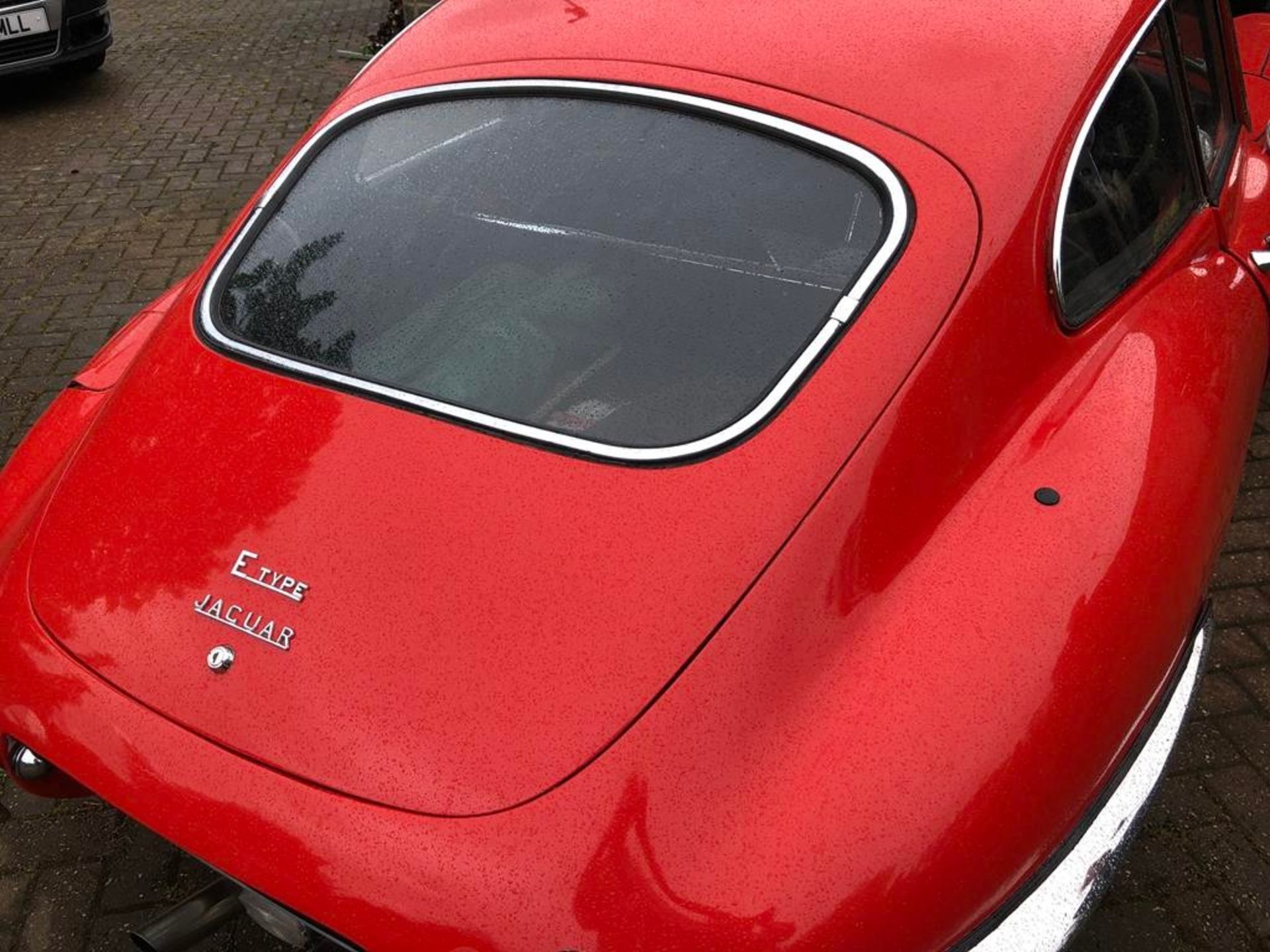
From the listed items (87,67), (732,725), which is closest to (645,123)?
(732,725)

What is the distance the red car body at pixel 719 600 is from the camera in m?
1.43

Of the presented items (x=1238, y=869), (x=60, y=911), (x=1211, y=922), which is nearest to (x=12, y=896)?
(x=60, y=911)

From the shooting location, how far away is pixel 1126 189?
225cm

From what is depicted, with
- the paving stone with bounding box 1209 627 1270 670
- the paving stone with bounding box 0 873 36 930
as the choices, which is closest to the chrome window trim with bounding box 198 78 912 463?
the paving stone with bounding box 0 873 36 930

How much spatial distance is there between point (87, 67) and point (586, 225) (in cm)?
744

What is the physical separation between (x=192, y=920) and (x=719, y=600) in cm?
95

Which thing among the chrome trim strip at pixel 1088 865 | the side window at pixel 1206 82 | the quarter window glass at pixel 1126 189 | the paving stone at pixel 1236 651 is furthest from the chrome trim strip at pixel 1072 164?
the paving stone at pixel 1236 651

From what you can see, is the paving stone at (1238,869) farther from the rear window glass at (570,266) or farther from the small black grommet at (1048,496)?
the rear window glass at (570,266)

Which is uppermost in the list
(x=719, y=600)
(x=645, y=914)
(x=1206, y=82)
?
(x=1206, y=82)

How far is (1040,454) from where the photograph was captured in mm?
1871

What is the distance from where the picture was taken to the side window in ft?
8.47

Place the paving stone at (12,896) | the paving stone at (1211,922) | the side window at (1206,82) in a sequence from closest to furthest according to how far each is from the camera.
Result: the paving stone at (1211,922), the paving stone at (12,896), the side window at (1206,82)

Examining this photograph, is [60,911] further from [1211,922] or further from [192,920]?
[1211,922]

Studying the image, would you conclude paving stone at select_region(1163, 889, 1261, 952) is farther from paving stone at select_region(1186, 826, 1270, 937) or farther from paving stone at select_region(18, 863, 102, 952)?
paving stone at select_region(18, 863, 102, 952)
